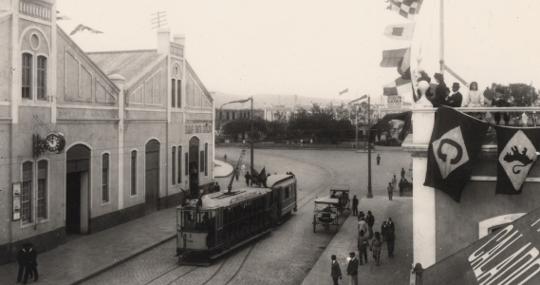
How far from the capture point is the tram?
18.5 metres

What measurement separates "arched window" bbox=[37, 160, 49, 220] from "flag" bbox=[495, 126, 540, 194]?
16.3 m

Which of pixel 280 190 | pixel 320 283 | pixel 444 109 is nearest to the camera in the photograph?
pixel 444 109

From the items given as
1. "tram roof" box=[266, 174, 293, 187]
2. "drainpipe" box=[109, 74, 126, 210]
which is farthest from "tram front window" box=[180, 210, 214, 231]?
"drainpipe" box=[109, 74, 126, 210]

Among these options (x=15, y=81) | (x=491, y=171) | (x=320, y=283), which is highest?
(x=15, y=81)

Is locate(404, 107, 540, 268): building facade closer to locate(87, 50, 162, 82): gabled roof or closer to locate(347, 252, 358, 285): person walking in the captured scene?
locate(347, 252, 358, 285): person walking

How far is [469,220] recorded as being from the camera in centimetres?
1035

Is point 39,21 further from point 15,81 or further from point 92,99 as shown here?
point 92,99

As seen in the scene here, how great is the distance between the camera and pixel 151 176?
95.2 feet

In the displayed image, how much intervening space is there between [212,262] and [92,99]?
9670 mm

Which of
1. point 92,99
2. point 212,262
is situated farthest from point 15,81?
point 212,262

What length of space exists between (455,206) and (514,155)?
1.46m

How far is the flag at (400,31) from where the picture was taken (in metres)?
12.7

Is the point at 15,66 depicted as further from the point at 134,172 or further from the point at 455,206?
the point at 455,206

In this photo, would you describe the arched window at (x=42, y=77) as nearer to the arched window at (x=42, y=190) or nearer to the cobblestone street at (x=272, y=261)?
the arched window at (x=42, y=190)
